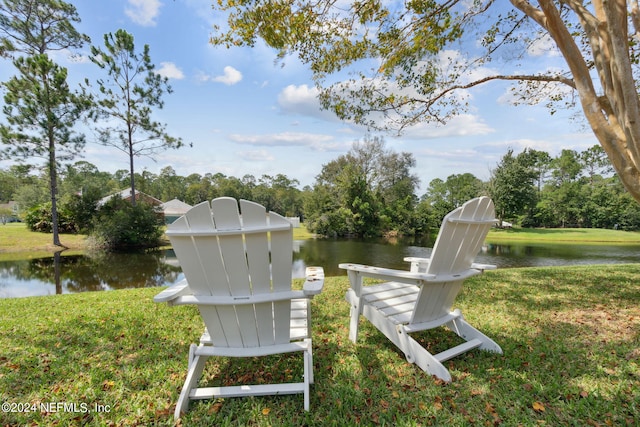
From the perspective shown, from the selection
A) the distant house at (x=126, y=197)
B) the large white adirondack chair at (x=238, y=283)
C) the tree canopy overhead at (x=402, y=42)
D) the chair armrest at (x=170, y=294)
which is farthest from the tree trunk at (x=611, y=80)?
the distant house at (x=126, y=197)

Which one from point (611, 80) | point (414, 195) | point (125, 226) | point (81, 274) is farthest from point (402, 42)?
point (414, 195)

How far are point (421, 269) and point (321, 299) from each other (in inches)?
60.2

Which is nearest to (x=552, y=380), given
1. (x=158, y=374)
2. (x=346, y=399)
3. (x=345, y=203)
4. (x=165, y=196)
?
(x=346, y=399)

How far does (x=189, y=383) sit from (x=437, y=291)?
172 cm

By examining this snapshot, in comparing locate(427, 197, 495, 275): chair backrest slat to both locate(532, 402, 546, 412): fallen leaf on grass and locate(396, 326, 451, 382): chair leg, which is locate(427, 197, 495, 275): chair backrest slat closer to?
locate(396, 326, 451, 382): chair leg

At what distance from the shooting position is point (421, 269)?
2641 millimetres

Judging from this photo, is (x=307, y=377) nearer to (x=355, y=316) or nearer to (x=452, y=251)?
(x=355, y=316)

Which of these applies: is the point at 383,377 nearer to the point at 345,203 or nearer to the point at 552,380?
the point at 552,380

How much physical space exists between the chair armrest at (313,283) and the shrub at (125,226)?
15.0m

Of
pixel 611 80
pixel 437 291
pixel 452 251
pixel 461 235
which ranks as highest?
pixel 611 80

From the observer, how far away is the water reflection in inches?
265

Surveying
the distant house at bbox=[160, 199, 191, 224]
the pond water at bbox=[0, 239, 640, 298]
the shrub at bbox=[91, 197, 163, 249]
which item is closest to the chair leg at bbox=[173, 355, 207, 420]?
the pond water at bbox=[0, 239, 640, 298]

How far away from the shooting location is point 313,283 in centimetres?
168

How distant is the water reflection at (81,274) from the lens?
22.1 feet
